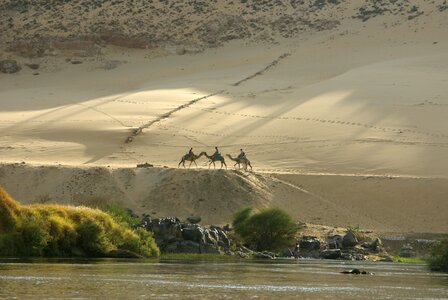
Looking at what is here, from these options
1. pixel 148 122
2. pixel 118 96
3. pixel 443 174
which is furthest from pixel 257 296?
pixel 118 96

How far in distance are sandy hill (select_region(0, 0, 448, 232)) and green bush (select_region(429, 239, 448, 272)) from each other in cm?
998

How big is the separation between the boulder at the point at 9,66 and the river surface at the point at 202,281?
62091 mm

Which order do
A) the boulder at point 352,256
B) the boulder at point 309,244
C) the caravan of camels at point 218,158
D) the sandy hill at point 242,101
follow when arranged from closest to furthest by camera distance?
1. the boulder at point 352,256
2. the boulder at point 309,244
3. the sandy hill at point 242,101
4. the caravan of camels at point 218,158

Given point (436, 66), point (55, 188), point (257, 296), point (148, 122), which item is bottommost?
point (257, 296)

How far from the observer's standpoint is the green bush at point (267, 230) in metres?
48.0

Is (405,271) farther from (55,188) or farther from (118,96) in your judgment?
(118,96)

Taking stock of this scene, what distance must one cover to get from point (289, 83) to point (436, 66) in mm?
9790

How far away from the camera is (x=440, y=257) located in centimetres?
4241

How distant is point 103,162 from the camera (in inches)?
2397

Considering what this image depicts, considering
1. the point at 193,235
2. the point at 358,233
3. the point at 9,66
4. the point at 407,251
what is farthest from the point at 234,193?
the point at 9,66

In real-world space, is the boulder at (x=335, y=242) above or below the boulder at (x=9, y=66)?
below

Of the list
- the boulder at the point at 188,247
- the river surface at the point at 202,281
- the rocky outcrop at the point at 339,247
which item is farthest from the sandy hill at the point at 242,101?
the river surface at the point at 202,281

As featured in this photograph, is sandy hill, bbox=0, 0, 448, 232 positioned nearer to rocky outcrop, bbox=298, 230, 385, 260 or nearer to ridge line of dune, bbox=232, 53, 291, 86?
ridge line of dune, bbox=232, 53, 291, 86

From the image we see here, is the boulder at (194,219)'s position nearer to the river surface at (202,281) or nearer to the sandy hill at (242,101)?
the sandy hill at (242,101)
